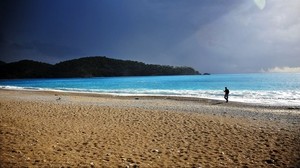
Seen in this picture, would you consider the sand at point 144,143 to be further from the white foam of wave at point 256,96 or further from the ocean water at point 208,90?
the ocean water at point 208,90

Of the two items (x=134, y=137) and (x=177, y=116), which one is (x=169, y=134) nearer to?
(x=134, y=137)

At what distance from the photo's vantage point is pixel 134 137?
10539 millimetres

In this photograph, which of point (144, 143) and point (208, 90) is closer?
point (144, 143)

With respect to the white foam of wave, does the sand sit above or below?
below

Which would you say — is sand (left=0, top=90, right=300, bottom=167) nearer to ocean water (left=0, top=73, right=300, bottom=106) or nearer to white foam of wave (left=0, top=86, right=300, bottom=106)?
white foam of wave (left=0, top=86, right=300, bottom=106)

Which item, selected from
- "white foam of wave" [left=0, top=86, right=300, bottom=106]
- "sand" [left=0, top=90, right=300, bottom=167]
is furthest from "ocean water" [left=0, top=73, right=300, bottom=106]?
"sand" [left=0, top=90, right=300, bottom=167]

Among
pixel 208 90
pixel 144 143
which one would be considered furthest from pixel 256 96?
pixel 144 143

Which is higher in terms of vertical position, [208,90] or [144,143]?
[208,90]

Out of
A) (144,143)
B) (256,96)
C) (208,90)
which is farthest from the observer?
(208,90)

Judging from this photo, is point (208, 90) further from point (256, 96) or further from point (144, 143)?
point (144, 143)

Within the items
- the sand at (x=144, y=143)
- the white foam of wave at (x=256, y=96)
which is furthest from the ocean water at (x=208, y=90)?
the sand at (x=144, y=143)

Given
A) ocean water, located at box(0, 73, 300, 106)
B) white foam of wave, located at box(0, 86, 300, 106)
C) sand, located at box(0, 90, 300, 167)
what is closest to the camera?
sand, located at box(0, 90, 300, 167)

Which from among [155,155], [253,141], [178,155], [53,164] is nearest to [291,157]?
[253,141]

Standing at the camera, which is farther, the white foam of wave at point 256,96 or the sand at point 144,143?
the white foam of wave at point 256,96
